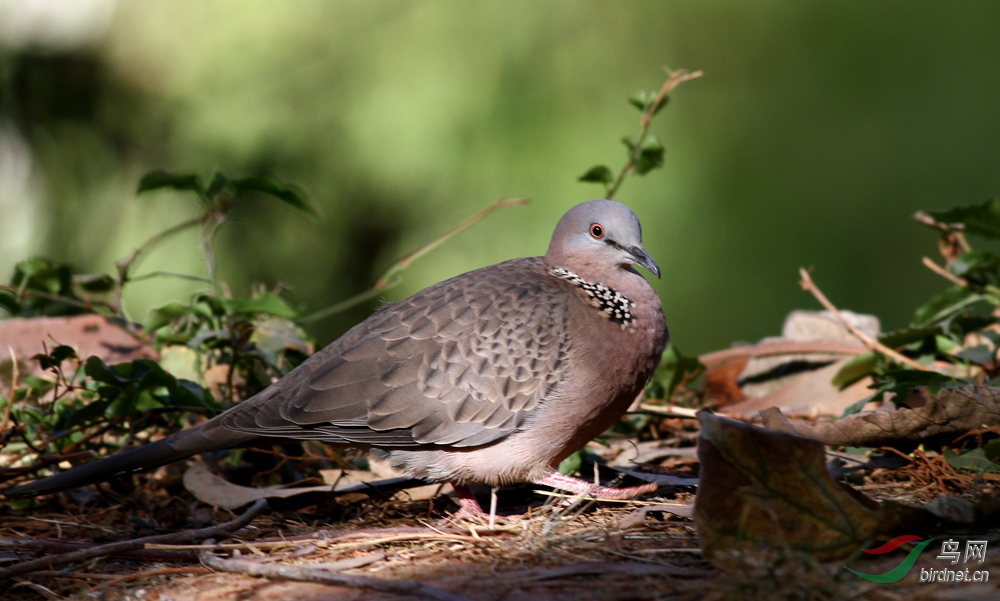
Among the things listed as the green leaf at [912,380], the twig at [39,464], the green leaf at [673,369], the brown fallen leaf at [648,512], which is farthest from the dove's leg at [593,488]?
the twig at [39,464]

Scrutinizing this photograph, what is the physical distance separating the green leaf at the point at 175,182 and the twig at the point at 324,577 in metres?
1.84

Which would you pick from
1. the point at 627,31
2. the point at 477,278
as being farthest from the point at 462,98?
the point at 477,278

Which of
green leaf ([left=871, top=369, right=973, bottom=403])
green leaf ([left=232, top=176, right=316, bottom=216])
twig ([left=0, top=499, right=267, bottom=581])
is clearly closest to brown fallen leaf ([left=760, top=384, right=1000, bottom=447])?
green leaf ([left=871, top=369, right=973, bottom=403])

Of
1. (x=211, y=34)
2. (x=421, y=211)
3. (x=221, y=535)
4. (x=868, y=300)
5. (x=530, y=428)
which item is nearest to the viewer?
(x=221, y=535)

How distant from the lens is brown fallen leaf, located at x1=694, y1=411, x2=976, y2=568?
198cm

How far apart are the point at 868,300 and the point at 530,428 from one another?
4.55 meters

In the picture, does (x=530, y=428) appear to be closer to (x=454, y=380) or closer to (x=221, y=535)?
(x=454, y=380)

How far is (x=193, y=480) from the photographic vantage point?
317cm

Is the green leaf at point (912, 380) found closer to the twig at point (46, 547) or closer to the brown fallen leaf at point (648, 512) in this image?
the brown fallen leaf at point (648, 512)

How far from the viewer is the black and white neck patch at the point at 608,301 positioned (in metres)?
2.99

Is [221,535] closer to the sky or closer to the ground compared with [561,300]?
closer to the ground

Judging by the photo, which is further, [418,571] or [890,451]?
[890,451]

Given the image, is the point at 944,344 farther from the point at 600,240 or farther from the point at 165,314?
the point at 165,314

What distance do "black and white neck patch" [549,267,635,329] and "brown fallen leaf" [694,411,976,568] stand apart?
0.97m
